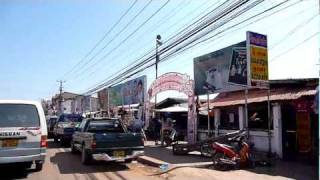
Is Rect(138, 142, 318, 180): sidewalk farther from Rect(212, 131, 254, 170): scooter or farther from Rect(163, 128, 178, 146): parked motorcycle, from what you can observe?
Rect(163, 128, 178, 146): parked motorcycle

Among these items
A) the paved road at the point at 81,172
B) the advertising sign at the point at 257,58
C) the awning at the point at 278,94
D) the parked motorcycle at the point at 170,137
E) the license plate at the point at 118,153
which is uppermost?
the advertising sign at the point at 257,58

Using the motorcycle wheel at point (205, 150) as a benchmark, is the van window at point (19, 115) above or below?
above

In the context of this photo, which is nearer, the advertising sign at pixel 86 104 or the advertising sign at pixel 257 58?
the advertising sign at pixel 257 58

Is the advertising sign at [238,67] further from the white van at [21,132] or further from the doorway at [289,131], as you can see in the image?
the white van at [21,132]

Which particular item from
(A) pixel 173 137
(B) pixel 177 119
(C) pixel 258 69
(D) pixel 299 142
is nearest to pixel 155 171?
(C) pixel 258 69

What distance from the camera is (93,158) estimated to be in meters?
13.7

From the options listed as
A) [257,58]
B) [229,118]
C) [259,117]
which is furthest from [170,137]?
[257,58]

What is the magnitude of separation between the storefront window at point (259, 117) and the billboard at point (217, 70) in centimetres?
126

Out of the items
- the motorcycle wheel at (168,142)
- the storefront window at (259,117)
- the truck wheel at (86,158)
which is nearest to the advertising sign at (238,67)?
the storefront window at (259,117)

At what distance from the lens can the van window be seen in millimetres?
11414

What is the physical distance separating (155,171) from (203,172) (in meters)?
1.68

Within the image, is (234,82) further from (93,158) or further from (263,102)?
(93,158)

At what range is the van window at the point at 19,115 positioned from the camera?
449 inches

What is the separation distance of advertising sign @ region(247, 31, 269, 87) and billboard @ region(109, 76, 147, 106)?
53.9 ft
